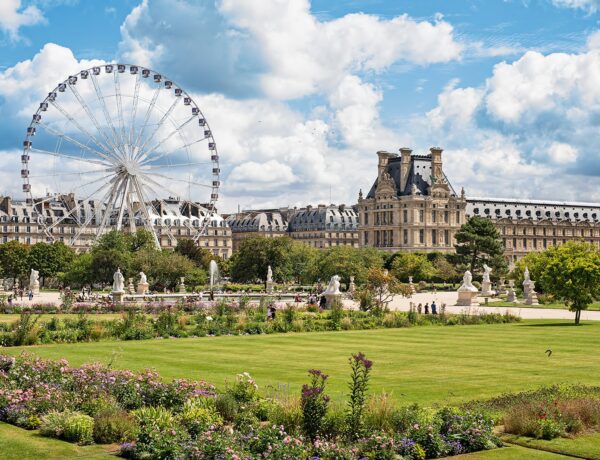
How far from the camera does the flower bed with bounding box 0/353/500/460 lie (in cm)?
1307

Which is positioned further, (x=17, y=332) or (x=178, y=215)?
(x=178, y=215)

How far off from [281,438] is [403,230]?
14020 cm

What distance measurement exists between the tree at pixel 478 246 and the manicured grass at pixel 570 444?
96.1m

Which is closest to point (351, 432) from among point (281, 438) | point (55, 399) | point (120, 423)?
point (281, 438)

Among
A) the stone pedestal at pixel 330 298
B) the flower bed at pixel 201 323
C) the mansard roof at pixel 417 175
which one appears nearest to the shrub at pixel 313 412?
the flower bed at pixel 201 323

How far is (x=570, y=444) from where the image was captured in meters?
14.6

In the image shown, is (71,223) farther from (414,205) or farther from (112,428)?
(112,428)

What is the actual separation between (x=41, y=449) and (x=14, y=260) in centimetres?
10044

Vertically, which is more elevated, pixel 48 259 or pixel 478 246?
pixel 478 246

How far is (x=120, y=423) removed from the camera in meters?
14.7

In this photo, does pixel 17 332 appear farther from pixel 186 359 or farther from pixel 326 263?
pixel 326 263

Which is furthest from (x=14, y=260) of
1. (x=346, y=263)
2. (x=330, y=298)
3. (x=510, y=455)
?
(x=510, y=455)

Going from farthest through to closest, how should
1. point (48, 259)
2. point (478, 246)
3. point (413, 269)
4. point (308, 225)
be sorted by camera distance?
1. point (308, 225)
2. point (478, 246)
3. point (413, 269)
4. point (48, 259)

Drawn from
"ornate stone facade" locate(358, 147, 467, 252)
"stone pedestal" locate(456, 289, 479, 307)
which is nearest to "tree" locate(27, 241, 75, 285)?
"stone pedestal" locate(456, 289, 479, 307)
